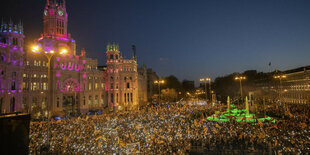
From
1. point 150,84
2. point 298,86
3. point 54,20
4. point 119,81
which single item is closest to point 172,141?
point 119,81

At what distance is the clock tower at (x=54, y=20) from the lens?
1917 inches

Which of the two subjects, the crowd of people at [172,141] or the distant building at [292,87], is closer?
the crowd of people at [172,141]

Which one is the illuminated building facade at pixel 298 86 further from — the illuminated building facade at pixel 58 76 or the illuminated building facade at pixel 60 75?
the illuminated building facade at pixel 60 75

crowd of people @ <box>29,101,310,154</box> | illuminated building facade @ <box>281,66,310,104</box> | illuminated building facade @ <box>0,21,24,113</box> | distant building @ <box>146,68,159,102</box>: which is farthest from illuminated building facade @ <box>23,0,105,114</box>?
illuminated building facade @ <box>281,66,310,104</box>

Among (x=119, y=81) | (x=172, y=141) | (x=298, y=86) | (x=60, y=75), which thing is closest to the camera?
(x=172, y=141)

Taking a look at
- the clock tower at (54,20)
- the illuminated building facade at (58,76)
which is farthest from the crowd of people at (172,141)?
the clock tower at (54,20)

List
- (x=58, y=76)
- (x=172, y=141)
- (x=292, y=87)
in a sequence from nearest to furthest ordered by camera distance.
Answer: (x=172, y=141) → (x=58, y=76) → (x=292, y=87)

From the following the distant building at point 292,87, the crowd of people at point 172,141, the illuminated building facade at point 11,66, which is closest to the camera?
the crowd of people at point 172,141

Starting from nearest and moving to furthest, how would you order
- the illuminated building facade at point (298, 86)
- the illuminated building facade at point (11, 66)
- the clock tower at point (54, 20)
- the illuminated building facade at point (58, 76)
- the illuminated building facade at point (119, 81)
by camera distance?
the illuminated building facade at point (11, 66) → the illuminated building facade at point (58, 76) → the clock tower at point (54, 20) → the illuminated building facade at point (119, 81) → the illuminated building facade at point (298, 86)

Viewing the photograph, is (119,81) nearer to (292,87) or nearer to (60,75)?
(60,75)

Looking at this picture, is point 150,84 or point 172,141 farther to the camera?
point 150,84

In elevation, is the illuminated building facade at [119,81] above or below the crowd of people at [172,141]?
above

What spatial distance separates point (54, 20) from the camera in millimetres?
49156

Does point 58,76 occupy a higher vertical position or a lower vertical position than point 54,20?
lower
